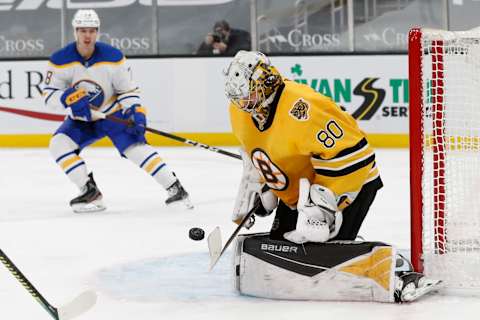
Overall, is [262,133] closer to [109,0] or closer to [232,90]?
[232,90]

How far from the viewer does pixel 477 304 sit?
2.80 metres

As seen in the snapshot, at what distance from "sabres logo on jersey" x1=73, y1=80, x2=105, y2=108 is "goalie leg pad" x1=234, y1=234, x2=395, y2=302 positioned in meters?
2.27

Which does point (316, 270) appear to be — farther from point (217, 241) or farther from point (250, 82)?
point (250, 82)

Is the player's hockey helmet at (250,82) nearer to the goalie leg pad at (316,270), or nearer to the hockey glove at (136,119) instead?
the goalie leg pad at (316,270)

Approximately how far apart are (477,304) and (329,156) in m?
0.55

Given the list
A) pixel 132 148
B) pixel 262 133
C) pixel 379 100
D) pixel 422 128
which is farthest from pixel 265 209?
pixel 379 100

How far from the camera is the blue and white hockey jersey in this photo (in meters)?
5.02

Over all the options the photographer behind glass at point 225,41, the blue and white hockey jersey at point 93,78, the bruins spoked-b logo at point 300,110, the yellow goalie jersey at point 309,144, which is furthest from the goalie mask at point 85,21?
the photographer behind glass at point 225,41

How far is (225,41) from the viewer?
28.2 feet

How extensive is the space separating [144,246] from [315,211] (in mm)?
1288

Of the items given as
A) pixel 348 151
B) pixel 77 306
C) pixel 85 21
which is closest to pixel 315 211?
pixel 348 151

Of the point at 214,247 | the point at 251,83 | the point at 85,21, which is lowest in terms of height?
the point at 214,247

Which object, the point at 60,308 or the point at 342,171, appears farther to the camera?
the point at 342,171

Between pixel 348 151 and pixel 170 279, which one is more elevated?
pixel 348 151
